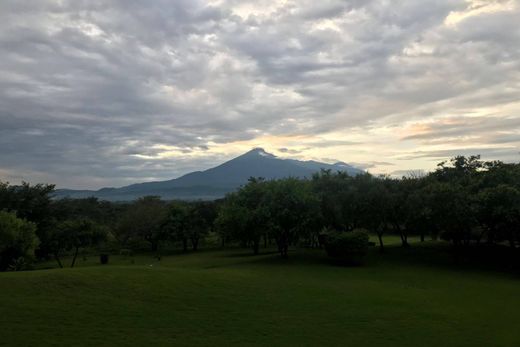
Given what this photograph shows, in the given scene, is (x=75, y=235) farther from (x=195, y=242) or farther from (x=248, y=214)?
(x=195, y=242)

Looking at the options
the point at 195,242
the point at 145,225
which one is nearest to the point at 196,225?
the point at 195,242

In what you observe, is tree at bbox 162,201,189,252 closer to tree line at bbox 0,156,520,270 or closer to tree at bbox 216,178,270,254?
tree line at bbox 0,156,520,270

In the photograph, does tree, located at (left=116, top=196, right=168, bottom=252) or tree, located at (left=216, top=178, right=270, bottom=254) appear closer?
tree, located at (left=216, top=178, right=270, bottom=254)

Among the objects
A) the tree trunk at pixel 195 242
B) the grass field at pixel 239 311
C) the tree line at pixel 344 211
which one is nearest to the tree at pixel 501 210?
the tree line at pixel 344 211

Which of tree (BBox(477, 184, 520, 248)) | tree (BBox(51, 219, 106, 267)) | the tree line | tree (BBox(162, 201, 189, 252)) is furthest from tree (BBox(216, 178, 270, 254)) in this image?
tree (BBox(477, 184, 520, 248))

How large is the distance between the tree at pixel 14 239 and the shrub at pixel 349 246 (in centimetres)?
2689

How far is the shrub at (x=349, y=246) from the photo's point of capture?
3709 cm

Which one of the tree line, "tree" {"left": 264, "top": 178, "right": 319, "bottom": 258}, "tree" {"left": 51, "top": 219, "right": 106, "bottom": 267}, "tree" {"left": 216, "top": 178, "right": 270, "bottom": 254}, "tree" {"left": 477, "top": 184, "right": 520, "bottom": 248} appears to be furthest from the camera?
"tree" {"left": 51, "top": 219, "right": 106, "bottom": 267}

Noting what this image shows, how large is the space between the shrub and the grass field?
292 inches

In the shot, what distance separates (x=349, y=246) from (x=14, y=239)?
92.6ft

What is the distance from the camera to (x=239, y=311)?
2012 centimetres

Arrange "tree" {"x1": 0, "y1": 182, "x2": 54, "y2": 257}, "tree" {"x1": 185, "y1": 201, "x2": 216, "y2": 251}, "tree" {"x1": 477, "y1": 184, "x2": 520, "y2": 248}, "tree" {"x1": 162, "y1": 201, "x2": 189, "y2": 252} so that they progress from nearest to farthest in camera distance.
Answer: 1. "tree" {"x1": 477, "y1": 184, "x2": 520, "y2": 248}
2. "tree" {"x1": 0, "y1": 182, "x2": 54, "y2": 257}
3. "tree" {"x1": 162, "y1": 201, "x2": 189, "y2": 252}
4. "tree" {"x1": 185, "y1": 201, "x2": 216, "y2": 251}

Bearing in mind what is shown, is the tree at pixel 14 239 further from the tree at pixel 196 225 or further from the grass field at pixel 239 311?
the tree at pixel 196 225

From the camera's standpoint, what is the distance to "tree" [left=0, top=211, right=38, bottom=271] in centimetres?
3209
